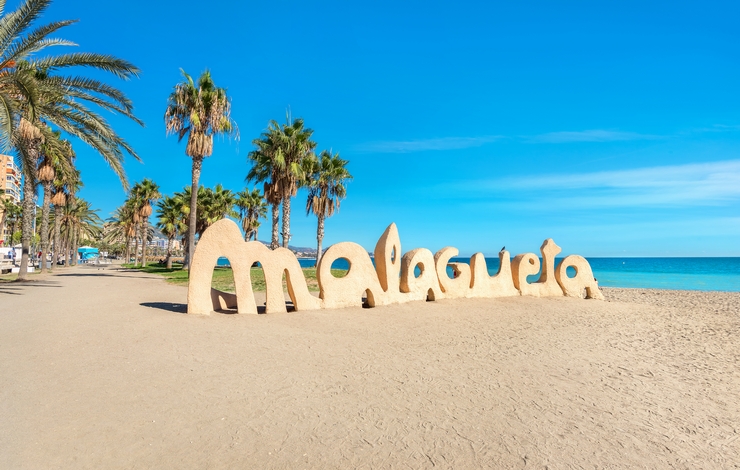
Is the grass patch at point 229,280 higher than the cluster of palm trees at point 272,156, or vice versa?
the cluster of palm trees at point 272,156

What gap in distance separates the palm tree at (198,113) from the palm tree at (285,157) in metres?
4.05

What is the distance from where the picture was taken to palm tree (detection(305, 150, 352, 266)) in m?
31.5

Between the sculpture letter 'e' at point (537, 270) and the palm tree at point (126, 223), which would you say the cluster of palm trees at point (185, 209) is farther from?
the sculpture letter 'e' at point (537, 270)

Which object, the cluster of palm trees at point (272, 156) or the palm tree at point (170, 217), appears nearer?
the cluster of palm trees at point (272, 156)

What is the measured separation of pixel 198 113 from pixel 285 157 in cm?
598

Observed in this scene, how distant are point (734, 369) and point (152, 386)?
9.63 meters

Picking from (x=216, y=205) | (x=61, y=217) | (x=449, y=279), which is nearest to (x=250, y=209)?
(x=216, y=205)

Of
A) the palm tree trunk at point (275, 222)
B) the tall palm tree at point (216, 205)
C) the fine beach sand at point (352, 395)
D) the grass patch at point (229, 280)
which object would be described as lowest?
the fine beach sand at point (352, 395)

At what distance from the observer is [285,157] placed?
26.5m

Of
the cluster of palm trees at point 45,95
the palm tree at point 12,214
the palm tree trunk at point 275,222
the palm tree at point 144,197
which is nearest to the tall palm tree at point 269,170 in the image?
the palm tree trunk at point 275,222

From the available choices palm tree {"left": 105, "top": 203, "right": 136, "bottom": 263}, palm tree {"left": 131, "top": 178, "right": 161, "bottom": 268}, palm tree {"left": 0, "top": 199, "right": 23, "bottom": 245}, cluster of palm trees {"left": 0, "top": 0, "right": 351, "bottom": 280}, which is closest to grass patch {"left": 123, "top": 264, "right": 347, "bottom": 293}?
cluster of palm trees {"left": 0, "top": 0, "right": 351, "bottom": 280}

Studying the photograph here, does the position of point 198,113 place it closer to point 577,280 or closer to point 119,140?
point 119,140

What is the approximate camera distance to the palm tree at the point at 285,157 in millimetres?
26188

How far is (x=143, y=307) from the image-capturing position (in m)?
11.9
